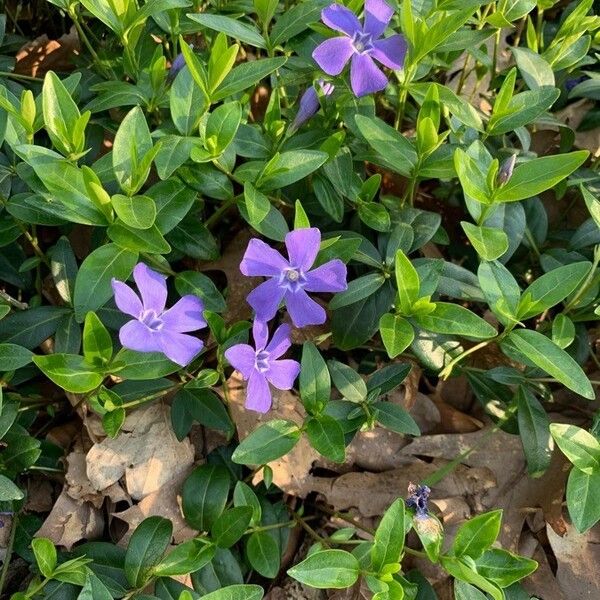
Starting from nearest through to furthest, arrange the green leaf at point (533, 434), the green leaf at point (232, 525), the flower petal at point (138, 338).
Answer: the flower petal at point (138, 338) < the green leaf at point (232, 525) < the green leaf at point (533, 434)

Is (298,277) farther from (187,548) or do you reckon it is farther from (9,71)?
(9,71)

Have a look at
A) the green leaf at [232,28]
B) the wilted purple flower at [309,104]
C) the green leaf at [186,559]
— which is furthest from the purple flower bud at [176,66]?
the green leaf at [186,559]

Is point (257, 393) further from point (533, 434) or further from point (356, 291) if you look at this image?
point (533, 434)

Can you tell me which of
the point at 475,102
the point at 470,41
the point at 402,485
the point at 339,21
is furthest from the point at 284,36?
the point at 402,485

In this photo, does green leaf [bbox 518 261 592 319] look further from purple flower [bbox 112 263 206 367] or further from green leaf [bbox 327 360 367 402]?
purple flower [bbox 112 263 206 367]

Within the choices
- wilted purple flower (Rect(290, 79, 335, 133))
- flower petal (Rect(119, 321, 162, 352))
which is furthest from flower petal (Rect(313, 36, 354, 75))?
flower petal (Rect(119, 321, 162, 352))

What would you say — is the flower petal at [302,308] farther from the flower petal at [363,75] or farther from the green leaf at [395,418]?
the flower petal at [363,75]
